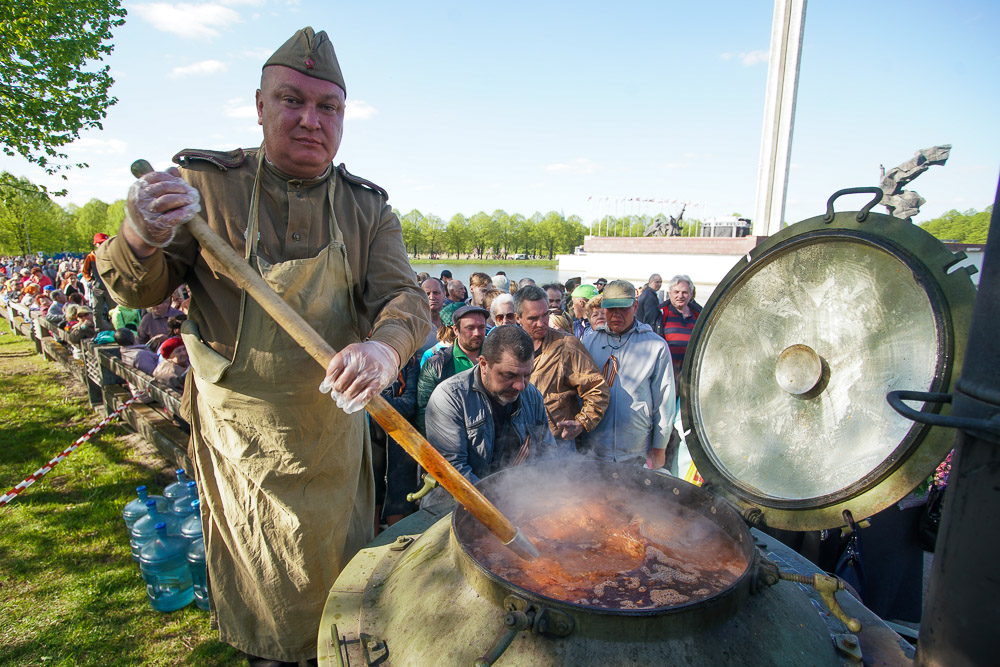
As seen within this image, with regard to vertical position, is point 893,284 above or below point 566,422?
above

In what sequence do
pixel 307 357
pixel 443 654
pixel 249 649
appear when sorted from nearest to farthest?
pixel 443 654 → pixel 307 357 → pixel 249 649

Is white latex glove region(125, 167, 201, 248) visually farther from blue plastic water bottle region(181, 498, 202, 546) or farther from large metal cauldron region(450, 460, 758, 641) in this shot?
blue plastic water bottle region(181, 498, 202, 546)

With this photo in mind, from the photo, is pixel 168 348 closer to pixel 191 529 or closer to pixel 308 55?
pixel 191 529

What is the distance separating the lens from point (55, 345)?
9.73m

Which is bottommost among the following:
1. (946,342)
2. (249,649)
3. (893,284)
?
(249,649)

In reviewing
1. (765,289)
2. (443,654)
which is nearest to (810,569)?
(765,289)

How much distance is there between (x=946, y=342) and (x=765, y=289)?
2.04 feet

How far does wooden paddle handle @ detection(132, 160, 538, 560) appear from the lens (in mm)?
1538

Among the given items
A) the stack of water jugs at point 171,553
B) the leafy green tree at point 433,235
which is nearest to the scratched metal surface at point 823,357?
the stack of water jugs at point 171,553

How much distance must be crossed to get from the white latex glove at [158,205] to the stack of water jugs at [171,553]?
2570 mm

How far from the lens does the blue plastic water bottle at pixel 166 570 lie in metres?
3.57

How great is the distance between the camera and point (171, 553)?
141 inches

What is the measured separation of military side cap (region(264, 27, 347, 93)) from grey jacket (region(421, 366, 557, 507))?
1.63 meters

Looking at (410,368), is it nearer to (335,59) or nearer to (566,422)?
(566,422)
